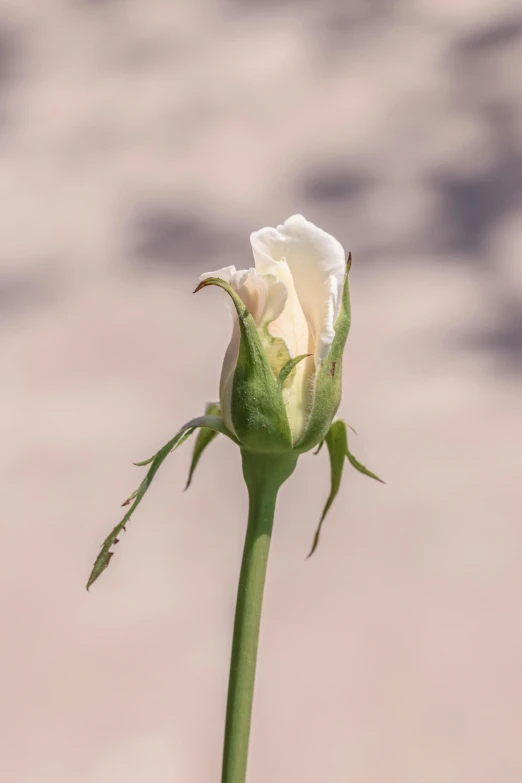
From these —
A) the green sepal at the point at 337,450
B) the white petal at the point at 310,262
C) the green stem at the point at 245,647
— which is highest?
the white petal at the point at 310,262

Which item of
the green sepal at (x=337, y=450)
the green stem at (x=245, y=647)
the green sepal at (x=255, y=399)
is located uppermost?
the green sepal at (x=255, y=399)

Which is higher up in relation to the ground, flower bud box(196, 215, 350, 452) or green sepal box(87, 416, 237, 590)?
flower bud box(196, 215, 350, 452)

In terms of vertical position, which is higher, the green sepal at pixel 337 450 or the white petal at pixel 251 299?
the white petal at pixel 251 299

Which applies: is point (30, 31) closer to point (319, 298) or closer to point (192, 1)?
point (192, 1)

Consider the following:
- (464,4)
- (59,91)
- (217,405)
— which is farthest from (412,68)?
(217,405)

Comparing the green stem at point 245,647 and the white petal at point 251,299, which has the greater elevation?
the white petal at point 251,299

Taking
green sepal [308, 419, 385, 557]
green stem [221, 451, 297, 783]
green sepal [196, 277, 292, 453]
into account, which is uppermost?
green sepal [196, 277, 292, 453]
